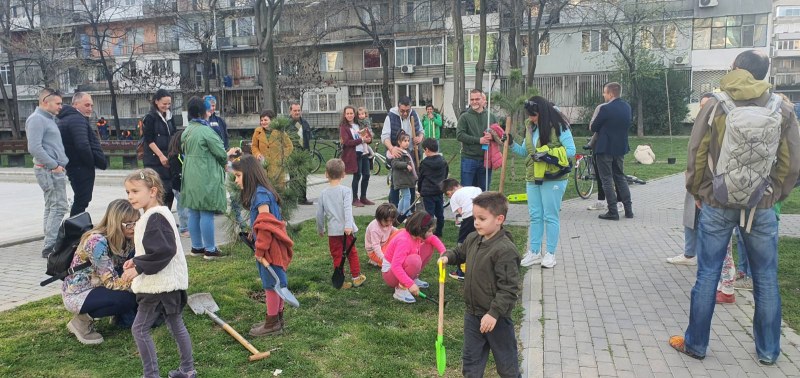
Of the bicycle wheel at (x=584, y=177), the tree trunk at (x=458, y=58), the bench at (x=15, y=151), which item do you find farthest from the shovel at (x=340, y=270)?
the bench at (x=15, y=151)

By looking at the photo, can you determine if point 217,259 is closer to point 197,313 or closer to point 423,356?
point 197,313

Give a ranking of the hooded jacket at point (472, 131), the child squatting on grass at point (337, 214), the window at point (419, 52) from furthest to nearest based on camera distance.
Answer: the window at point (419, 52) < the hooded jacket at point (472, 131) < the child squatting on grass at point (337, 214)

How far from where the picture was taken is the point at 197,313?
16.4 ft

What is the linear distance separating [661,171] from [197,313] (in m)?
14.1

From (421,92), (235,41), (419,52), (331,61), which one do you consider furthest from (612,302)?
(235,41)

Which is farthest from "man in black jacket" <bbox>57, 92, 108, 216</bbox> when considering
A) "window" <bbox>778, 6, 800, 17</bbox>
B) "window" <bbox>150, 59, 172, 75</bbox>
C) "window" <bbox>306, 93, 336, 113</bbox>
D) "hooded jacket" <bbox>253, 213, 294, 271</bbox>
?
"window" <bbox>778, 6, 800, 17</bbox>

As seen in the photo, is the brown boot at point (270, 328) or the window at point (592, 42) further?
the window at point (592, 42)

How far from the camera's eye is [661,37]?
117 feet

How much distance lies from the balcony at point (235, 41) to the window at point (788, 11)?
72.7 meters

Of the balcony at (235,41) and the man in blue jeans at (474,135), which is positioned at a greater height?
the balcony at (235,41)

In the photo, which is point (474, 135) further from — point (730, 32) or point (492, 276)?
point (730, 32)

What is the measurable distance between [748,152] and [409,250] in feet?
8.87

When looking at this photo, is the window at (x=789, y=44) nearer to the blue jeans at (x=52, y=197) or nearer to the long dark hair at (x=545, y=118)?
the long dark hair at (x=545, y=118)

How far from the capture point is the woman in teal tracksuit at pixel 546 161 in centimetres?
604
